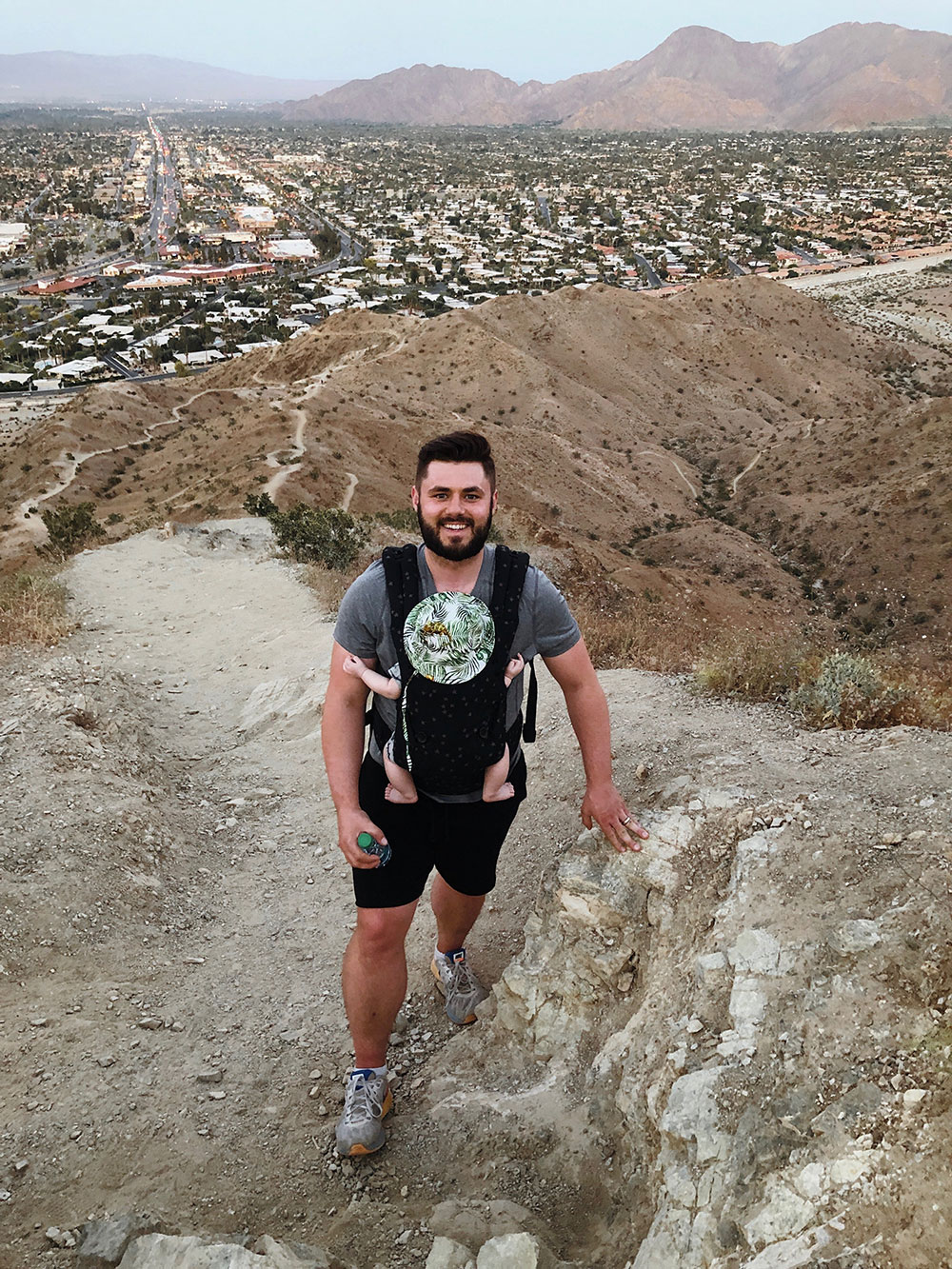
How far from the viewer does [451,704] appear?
8.68ft

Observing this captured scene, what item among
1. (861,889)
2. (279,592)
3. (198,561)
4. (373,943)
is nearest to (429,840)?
(373,943)

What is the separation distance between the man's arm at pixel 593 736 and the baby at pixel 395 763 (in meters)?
0.25

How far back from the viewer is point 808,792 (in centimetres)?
354

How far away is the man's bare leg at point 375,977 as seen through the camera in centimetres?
306

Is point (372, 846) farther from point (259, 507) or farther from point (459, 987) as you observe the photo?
point (259, 507)

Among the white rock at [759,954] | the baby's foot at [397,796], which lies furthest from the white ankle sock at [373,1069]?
the white rock at [759,954]

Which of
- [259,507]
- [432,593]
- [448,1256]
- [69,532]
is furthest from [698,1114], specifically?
[69,532]

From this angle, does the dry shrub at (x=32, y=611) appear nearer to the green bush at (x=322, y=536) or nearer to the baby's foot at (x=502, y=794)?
the green bush at (x=322, y=536)

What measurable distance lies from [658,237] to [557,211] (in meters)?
25.3

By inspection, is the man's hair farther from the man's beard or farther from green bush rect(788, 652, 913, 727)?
green bush rect(788, 652, 913, 727)

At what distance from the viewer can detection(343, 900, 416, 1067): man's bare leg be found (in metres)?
3.06

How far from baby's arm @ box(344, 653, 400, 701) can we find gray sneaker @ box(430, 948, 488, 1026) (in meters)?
1.75

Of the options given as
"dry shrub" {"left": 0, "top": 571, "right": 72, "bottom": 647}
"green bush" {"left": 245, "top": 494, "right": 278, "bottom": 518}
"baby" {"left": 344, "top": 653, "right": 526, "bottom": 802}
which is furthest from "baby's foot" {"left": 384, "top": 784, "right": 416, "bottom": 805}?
"green bush" {"left": 245, "top": 494, "right": 278, "bottom": 518}

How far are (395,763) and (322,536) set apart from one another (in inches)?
402
